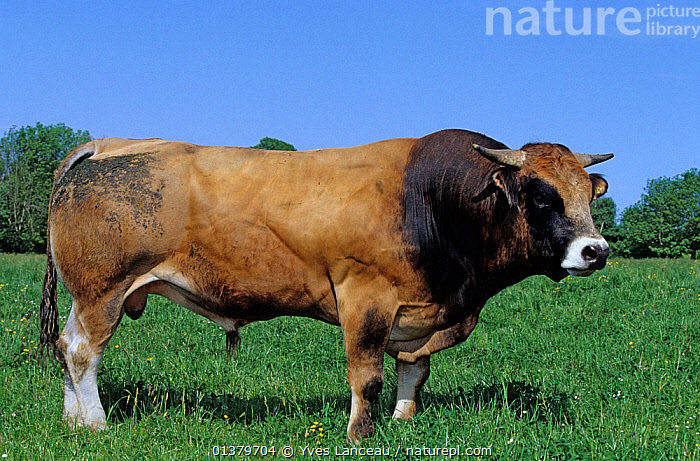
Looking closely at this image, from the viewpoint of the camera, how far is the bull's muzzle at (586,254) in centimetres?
429

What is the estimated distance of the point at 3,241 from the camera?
1959 inches

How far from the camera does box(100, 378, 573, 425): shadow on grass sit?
18.8ft

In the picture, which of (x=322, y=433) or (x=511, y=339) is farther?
(x=511, y=339)

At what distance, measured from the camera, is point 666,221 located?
197ft

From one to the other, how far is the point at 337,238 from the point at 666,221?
64.1m

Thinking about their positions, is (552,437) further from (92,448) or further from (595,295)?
(595,295)

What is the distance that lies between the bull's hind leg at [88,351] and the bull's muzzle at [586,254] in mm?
3977

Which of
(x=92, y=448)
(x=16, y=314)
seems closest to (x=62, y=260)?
(x=92, y=448)

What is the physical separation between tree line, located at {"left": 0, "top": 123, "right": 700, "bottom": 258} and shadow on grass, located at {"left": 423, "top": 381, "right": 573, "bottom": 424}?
48207 millimetres

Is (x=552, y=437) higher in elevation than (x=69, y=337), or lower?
lower

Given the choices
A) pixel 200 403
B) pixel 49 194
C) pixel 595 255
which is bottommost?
pixel 200 403

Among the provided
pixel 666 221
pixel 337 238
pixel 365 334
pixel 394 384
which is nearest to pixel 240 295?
pixel 337 238

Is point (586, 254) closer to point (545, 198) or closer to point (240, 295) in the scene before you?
point (545, 198)

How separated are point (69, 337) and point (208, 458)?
186cm
